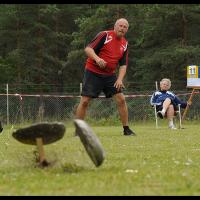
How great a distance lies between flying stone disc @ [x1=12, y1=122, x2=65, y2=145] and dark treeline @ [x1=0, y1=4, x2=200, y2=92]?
2058 centimetres

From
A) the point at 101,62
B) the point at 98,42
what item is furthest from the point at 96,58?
the point at 98,42

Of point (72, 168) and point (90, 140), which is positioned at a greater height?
point (90, 140)

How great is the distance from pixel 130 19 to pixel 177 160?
25.8 m

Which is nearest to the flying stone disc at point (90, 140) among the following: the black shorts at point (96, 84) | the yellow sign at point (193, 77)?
the black shorts at point (96, 84)

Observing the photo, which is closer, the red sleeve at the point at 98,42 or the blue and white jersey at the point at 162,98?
the red sleeve at the point at 98,42

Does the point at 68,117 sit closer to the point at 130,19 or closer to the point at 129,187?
the point at 130,19

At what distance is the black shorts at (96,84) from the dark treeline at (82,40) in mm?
15982

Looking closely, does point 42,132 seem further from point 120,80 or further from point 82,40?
point 82,40

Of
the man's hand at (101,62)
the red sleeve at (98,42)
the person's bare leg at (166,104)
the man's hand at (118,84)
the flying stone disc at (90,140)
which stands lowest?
the person's bare leg at (166,104)

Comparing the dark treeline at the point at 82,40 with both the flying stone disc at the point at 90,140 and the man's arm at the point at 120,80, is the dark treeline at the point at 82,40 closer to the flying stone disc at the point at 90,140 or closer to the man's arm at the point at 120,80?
the man's arm at the point at 120,80

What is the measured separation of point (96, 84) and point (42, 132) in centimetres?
460

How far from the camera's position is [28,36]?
34.9 meters

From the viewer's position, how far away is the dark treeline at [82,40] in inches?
1130

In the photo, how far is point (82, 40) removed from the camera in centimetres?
3148
